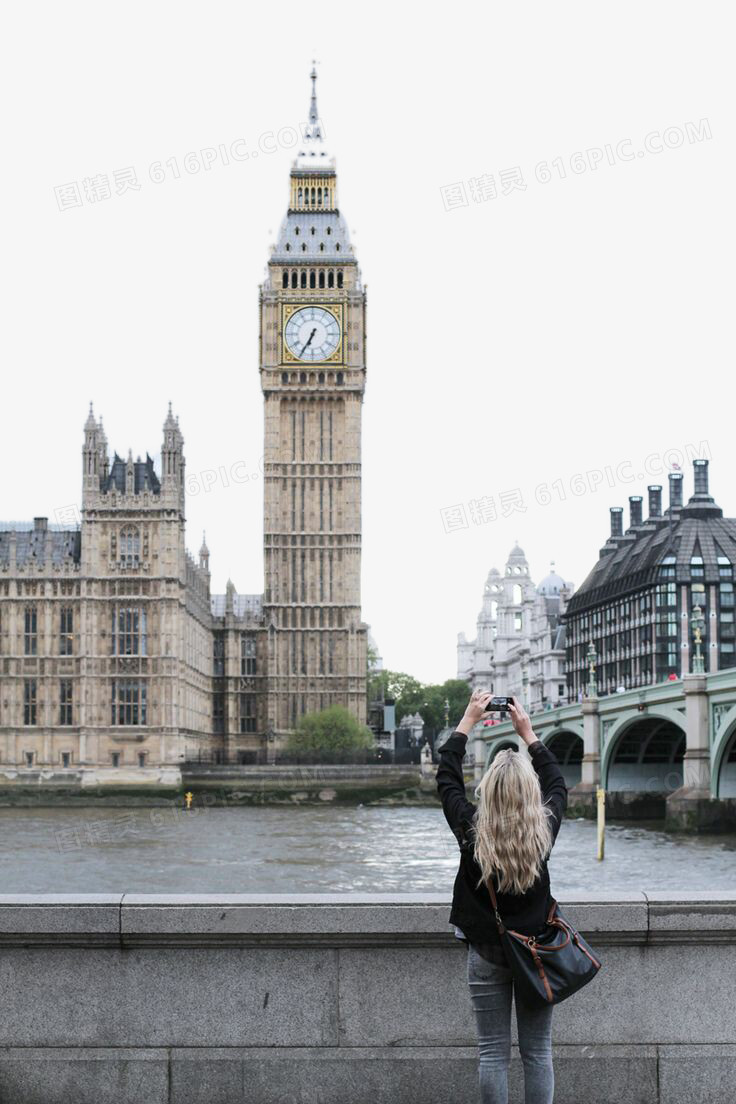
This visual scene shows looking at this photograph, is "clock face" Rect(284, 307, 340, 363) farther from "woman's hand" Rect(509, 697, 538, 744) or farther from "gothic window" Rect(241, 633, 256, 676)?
"woman's hand" Rect(509, 697, 538, 744)

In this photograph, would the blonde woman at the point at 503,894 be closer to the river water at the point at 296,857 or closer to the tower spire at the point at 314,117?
the river water at the point at 296,857

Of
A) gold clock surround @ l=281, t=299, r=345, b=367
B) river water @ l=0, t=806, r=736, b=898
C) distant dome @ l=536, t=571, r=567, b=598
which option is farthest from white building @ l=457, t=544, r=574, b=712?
river water @ l=0, t=806, r=736, b=898

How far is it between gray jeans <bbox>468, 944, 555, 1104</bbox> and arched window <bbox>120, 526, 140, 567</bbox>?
252 feet

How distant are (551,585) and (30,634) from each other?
70718 millimetres

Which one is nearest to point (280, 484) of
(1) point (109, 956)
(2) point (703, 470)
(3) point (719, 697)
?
(2) point (703, 470)

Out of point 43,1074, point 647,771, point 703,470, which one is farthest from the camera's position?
point 703,470

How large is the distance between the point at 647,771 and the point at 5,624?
33524 mm

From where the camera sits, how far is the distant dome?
5595 inches

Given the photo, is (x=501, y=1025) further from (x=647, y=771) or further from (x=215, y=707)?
(x=215, y=707)

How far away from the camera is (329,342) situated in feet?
319

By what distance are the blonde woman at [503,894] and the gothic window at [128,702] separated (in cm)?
7672

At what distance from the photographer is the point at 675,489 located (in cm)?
11156

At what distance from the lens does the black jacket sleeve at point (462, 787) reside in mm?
6028

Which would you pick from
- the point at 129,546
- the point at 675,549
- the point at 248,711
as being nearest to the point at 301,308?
the point at 129,546
